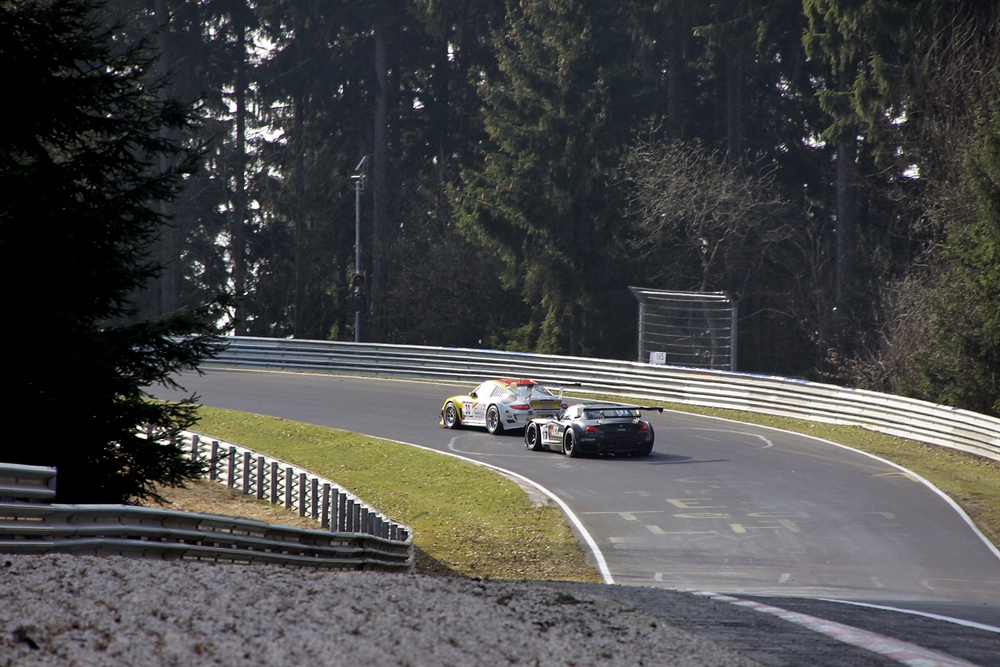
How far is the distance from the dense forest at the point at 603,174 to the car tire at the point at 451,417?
40.0 ft

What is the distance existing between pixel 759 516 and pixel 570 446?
19.7 feet

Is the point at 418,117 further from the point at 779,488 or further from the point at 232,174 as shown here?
the point at 779,488

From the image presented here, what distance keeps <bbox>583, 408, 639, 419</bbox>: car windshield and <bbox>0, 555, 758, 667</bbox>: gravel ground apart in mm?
14623

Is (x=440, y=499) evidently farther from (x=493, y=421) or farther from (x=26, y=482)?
(x=26, y=482)

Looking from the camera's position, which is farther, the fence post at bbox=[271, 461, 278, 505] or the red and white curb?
the fence post at bbox=[271, 461, 278, 505]

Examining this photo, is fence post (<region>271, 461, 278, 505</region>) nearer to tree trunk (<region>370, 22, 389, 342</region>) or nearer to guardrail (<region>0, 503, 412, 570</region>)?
guardrail (<region>0, 503, 412, 570</region>)

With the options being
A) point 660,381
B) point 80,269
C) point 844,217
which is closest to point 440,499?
point 80,269

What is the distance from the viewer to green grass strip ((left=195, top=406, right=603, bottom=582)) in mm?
15984

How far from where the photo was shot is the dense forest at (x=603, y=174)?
120 feet

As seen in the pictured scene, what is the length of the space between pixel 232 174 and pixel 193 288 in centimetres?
688

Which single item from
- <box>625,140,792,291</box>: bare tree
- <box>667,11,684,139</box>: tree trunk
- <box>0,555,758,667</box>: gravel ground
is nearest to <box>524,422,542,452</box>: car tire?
<box>0,555,758,667</box>: gravel ground

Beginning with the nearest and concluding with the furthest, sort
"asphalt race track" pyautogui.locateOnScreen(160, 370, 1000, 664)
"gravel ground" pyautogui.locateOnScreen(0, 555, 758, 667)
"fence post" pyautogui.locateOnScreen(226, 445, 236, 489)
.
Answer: "gravel ground" pyautogui.locateOnScreen(0, 555, 758, 667)
"asphalt race track" pyautogui.locateOnScreen(160, 370, 1000, 664)
"fence post" pyautogui.locateOnScreen(226, 445, 236, 489)

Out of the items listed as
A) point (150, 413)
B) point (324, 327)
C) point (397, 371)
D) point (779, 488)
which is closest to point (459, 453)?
point (779, 488)

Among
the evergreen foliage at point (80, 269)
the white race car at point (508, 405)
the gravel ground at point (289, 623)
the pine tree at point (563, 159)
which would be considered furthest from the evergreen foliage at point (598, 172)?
the gravel ground at point (289, 623)
